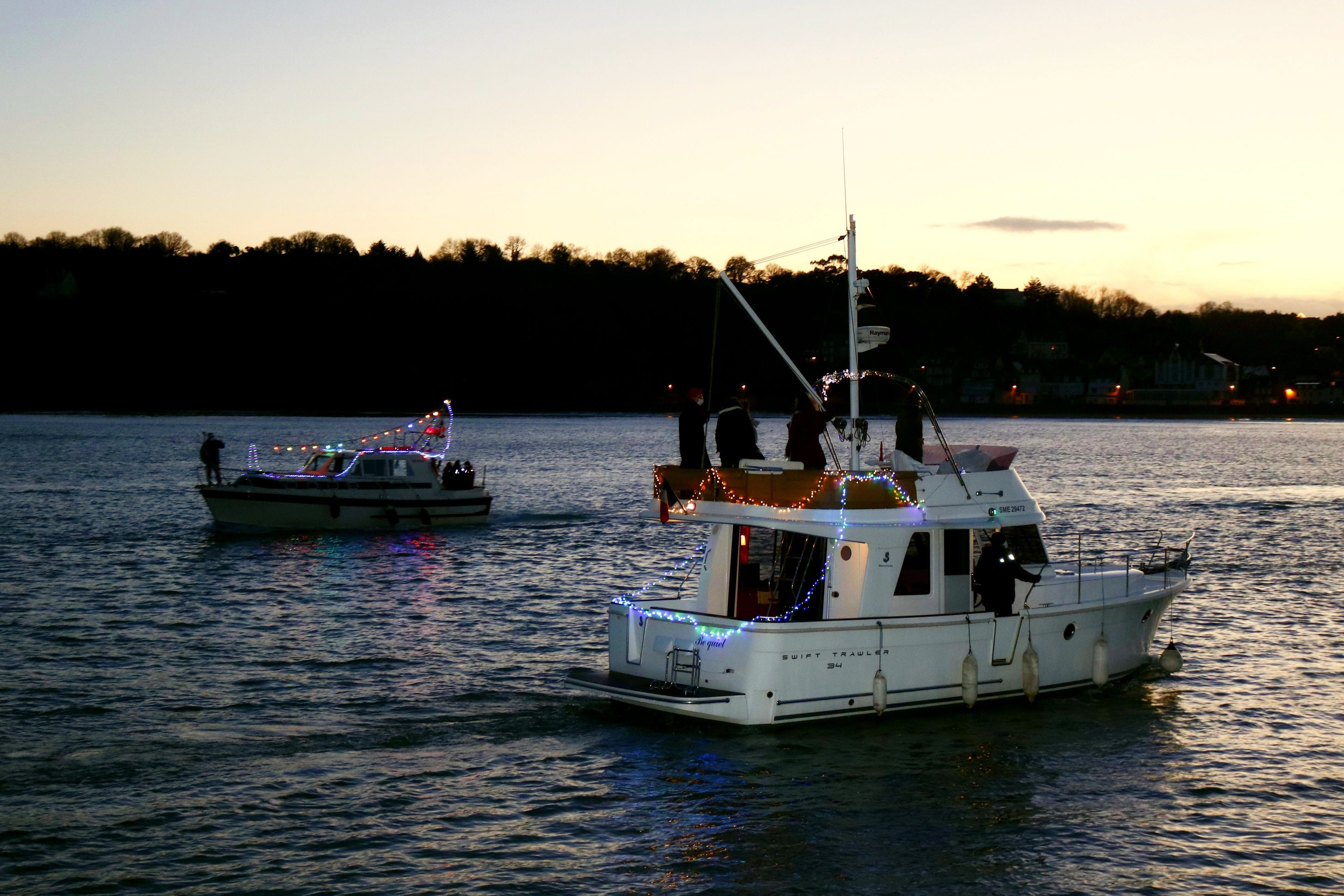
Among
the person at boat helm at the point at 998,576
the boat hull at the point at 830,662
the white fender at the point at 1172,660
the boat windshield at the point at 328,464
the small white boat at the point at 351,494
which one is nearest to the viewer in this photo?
the boat hull at the point at 830,662

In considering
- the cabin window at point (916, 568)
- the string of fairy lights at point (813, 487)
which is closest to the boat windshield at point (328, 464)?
the string of fairy lights at point (813, 487)

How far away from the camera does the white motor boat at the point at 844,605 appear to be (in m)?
16.8

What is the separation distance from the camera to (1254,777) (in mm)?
17453

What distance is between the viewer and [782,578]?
1842 centimetres

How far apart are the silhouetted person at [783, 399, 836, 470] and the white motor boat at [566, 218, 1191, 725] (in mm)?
403

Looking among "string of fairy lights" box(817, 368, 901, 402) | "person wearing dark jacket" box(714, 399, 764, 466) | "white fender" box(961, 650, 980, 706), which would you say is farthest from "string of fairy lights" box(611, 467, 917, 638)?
"white fender" box(961, 650, 980, 706)

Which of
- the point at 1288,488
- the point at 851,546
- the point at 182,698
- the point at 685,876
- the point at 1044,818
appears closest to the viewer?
the point at 685,876

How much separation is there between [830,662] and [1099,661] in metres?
5.36

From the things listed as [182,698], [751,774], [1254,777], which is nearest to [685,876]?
[751,774]

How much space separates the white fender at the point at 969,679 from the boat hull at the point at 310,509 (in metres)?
30.7

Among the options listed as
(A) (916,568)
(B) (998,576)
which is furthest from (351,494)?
(B) (998,576)

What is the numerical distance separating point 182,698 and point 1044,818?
515 inches

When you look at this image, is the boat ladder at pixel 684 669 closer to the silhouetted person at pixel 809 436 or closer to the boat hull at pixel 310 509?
the silhouetted person at pixel 809 436

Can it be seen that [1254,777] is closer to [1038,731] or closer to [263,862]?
[1038,731]
